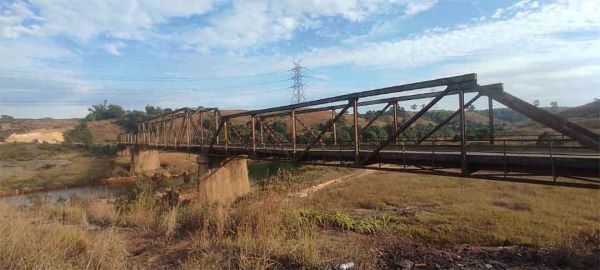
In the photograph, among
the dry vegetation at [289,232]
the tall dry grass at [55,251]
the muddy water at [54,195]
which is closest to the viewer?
the tall dry grass at [55,251]

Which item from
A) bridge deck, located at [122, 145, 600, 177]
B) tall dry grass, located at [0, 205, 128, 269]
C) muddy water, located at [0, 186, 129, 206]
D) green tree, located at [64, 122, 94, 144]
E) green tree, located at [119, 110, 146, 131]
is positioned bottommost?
muddy water, located at [0, 186, 129, 206]

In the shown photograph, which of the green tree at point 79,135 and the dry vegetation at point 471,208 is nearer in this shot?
the dry vegetation at point 471,208

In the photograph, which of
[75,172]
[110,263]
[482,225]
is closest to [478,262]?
[110,263]

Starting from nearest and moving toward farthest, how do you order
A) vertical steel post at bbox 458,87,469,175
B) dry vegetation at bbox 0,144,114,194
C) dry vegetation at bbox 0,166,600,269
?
dry vegetation at bbox 0,166,600,269 → vertical steel post at bbox 458,87,469,175 → dry vegetation at bbox 0,144,114,194

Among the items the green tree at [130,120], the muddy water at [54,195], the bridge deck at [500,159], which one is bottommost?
the muddy water at [54,195]

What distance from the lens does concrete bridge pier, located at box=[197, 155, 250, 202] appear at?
110 ft

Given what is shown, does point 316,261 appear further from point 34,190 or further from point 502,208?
point 34,190

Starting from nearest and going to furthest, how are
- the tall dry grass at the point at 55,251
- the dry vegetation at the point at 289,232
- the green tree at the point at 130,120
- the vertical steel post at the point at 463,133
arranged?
the tall dry grass at the point at 55,251 → the dry vegetation at the point at 289,232 → the vertical steel post at the point at 463,133 → the green tree at the point at 130,120

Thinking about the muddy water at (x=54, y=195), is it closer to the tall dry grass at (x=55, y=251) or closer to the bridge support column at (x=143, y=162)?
the tall dry grass at (x=55, y=251)

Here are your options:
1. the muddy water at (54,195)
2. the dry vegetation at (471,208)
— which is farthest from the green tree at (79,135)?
the dry vegetation at (471,208)

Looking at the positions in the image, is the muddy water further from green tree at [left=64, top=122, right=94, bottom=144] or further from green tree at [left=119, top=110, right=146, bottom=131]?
green tree at [left=119, top=110, right=146, bottom=131]

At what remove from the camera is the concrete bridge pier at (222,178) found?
33469 mm

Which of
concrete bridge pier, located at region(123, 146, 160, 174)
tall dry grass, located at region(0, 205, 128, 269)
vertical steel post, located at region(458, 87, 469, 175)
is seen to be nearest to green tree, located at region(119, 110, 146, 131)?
concrete bridge pier, located at region(123, 146, 160, 174)

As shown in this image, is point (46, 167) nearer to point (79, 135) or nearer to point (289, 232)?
point (79, 135)
